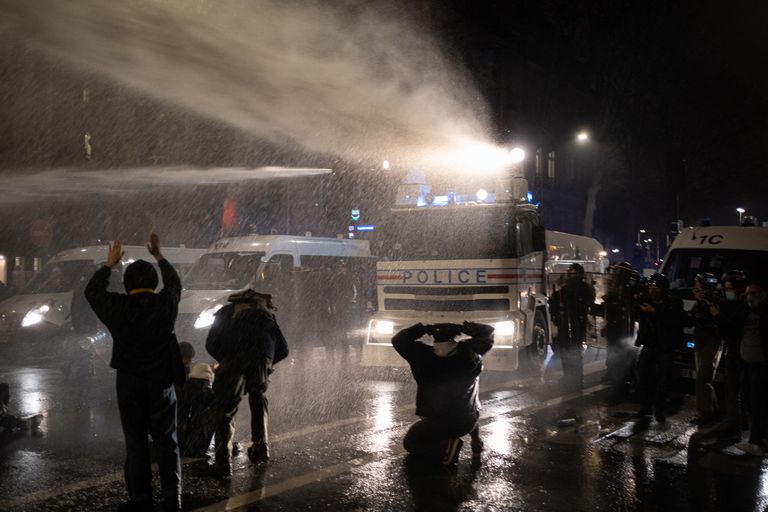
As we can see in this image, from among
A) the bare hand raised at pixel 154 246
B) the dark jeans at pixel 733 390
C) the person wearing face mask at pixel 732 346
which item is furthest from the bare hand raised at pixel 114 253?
the dark jeans at pixel 733 390

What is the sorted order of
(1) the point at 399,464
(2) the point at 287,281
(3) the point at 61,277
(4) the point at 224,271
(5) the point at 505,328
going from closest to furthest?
(1) the point at 399,464, (5) the point at 505,328, (4) the point at 224,271, (3) the point at 61,277, (2) the point at 287,281

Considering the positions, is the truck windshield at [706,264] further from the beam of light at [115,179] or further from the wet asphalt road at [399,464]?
the beam of light at [115,179]

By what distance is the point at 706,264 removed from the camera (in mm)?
10727

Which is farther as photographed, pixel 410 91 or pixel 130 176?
pixel 130 176

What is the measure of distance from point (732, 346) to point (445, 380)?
3158 mm

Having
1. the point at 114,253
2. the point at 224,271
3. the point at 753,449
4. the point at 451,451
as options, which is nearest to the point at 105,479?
the point at 114,253

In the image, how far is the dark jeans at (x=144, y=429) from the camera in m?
4.75

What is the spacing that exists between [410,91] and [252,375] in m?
13.2

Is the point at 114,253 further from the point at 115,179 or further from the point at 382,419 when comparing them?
the point at 115,179

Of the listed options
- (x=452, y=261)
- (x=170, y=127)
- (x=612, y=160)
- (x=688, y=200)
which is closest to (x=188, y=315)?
(x=452, y=261)

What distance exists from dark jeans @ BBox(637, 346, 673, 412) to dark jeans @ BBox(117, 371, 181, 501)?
18.4 ft

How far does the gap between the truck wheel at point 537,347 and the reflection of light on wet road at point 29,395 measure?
6.95m

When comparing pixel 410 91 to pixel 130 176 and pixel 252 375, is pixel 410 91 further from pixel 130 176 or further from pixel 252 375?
pixel 130 176

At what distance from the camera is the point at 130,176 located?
30188mm
